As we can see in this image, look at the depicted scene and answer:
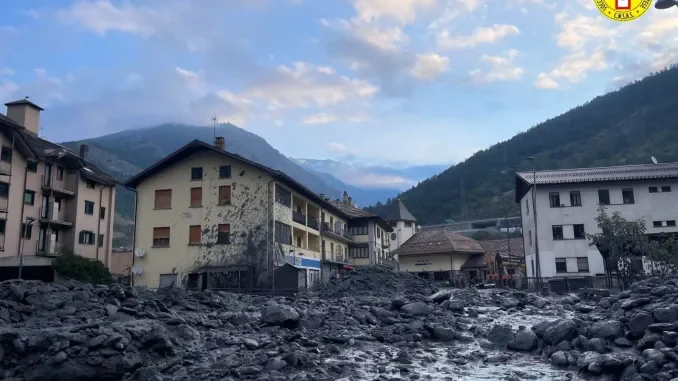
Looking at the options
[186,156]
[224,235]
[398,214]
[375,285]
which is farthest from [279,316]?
[398,214]

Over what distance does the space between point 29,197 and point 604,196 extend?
49.1 meters

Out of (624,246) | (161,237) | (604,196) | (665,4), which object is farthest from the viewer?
(604,196)

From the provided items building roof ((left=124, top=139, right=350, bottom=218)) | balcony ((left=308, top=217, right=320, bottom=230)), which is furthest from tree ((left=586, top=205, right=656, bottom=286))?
balcony ((left=308, top=217, right=320, bottom=230))

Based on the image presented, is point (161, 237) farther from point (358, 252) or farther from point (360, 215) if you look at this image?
point (360, 215)

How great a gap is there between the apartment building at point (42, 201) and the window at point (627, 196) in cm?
4862

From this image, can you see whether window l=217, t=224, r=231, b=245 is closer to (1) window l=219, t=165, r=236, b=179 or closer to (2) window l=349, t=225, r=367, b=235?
(1) window l=219, t=165, r=236, b=179

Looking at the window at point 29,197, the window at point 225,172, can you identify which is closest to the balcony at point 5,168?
the window at point 29,197

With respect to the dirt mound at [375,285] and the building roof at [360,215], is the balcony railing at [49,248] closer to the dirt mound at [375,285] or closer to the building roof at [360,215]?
the dirt mound at [375,285]

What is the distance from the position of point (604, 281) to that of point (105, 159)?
506 feet

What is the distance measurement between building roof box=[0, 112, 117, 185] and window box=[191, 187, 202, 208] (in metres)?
13.3

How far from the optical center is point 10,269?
4256cm

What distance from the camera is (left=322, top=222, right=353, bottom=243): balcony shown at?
56.0 meters

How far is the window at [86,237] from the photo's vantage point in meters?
52.1

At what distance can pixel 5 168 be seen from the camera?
4209 cm
